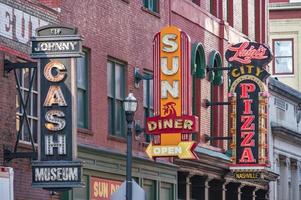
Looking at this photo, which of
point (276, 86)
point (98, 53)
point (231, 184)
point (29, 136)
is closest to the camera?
point (29, 136)

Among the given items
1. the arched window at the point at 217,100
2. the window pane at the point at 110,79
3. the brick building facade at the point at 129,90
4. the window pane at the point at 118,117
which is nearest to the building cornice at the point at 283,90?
the brick building facade at the point at 129,90

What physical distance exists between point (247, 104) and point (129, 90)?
7.08 metres

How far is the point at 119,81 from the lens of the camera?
101ft

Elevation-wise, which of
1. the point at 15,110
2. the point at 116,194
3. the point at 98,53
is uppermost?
the point at 98,53

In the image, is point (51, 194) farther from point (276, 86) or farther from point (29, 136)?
point (276, 86)

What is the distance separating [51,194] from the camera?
25.3 meters

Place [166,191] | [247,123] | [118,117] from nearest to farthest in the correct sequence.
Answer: [118,117], [166,191], [247,123]

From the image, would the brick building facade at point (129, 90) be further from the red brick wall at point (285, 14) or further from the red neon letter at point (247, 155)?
the red brick wall at point (285, 14)

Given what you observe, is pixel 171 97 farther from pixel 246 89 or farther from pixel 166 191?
pixel 246 89

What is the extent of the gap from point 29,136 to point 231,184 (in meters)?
17.5

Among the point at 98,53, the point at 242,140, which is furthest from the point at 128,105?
the point at 242,140

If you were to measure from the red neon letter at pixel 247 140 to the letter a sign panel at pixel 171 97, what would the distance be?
6.20 metres

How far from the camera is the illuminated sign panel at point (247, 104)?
3691 cm

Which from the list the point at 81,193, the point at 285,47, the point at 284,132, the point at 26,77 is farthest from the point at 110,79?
the point at 285,47
